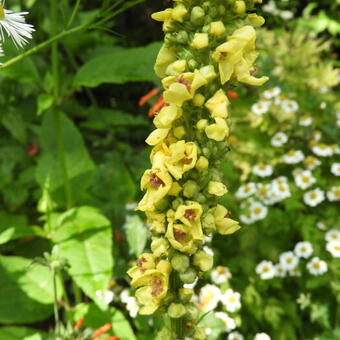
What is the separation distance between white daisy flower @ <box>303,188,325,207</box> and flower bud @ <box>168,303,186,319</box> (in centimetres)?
190

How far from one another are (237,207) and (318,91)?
1.21m

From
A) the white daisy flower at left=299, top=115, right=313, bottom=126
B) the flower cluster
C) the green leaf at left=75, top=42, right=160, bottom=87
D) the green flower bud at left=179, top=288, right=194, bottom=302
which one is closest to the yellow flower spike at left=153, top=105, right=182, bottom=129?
the flower cluster

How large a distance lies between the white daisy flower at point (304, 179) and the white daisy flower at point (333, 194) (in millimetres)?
105

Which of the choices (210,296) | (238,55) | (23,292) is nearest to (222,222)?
(238,55)

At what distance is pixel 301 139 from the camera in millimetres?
3682

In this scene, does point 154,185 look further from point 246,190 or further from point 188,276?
point 246,190

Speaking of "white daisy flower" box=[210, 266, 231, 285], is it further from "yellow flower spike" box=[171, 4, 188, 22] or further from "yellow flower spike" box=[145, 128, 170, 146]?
"yellow flower spike" box=[171, 4, 188, 22]

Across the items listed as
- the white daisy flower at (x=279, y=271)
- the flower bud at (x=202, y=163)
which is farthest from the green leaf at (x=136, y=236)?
the flower bud at (x=202, y=163)

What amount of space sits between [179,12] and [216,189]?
15.1 inches

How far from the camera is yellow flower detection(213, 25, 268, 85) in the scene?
1199 millimetres

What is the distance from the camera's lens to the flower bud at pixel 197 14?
1207 mm

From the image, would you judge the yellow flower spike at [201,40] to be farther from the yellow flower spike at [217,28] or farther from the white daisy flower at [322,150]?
the white daisy flower at [322,150]

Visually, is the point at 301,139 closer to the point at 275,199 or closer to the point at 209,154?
the point at 275,199

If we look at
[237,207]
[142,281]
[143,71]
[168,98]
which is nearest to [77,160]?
[143,71]
